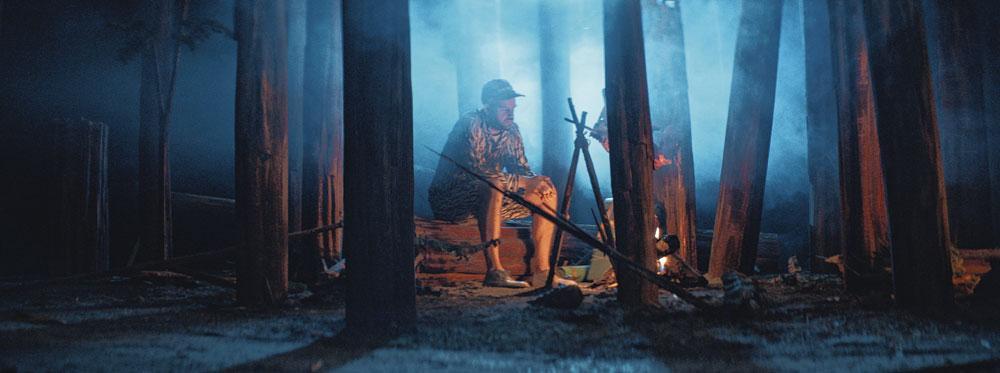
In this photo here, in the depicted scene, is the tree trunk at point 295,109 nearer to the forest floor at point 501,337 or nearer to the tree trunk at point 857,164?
the forest floor at point 501,337

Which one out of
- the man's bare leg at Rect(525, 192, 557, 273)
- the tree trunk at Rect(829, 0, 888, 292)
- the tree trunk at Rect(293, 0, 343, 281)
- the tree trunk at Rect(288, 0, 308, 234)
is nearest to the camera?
the tree trunk at Rect(829, 0, 888, 292)

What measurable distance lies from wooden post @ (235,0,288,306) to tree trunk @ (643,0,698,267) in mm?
3587

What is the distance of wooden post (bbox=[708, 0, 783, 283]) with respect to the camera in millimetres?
5660

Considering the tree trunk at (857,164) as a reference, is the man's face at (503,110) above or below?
above

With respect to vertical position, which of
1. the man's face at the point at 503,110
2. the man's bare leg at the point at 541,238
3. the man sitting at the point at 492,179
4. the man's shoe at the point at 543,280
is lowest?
the man's shoe at the point at 543,280

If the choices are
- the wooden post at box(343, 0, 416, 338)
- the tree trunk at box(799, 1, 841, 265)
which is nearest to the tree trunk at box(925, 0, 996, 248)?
the tree trunk at box(799, 1, 841, 265)

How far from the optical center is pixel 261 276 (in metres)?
3.71

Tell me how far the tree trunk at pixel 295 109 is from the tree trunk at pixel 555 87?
3.79 m

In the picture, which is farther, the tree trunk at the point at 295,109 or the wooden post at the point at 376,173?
the tree trunk at the point at 295,109

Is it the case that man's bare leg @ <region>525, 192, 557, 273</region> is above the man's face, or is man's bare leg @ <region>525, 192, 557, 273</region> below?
below

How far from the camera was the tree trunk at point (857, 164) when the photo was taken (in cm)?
426

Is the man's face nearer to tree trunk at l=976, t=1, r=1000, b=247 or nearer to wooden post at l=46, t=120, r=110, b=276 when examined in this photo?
wooden post at l=46, t=120, r=110, b=276

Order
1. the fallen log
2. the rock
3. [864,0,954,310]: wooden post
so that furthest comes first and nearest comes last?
the rock, [864,0,954,310]: wooden post, the fallen log

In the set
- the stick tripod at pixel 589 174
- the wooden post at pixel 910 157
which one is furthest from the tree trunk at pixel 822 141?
the stick tripod at pixel 589 174
